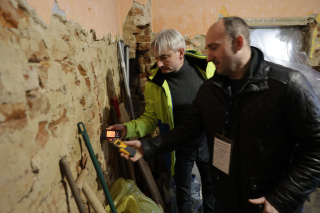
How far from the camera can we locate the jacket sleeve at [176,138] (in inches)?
46.3

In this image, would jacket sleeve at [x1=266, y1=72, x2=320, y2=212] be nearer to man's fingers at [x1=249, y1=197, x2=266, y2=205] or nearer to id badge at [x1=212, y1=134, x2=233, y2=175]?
man's fingers at [x1=249, y1=197, x2=266, y2=205]

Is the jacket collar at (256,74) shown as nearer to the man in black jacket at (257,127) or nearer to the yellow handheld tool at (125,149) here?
the man in black jacket at (257,127)

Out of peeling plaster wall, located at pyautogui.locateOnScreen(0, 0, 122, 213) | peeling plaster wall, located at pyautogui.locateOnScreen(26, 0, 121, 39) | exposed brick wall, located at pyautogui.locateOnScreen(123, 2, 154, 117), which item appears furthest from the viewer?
exposed brick wall, located at pyautogui.locateOnScreen(123, 2, 154, 117)

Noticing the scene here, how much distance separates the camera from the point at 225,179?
1.04 m

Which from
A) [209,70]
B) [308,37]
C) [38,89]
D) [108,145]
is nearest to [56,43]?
[38,89]

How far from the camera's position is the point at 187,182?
65.2 inches

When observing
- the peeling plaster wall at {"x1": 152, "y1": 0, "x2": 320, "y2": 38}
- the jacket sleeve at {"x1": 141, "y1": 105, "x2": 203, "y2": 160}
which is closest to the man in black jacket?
the jacket sleeve at {"x1": 141, "y1": 105, "x2": 203, "y2": 160}

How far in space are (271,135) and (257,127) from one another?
0.07 meters

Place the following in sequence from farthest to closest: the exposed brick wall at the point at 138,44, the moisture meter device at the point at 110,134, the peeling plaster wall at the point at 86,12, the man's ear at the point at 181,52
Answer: the exposed brick wall at the point at 138,44 < the man's ear at the point at 181,52 < the moisture meter device at the point at 110,134 < the peeling plaster wall at the point at 86,12

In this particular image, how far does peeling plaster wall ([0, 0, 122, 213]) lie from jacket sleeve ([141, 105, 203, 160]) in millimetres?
366

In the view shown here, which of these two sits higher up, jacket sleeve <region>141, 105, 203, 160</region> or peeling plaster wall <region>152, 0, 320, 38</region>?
peeling plaster wall <region>152, 0, 320, 38</region>

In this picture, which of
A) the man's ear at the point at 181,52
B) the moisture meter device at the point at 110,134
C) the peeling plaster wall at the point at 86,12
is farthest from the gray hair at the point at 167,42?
the moisture meter device at the point at 110,134

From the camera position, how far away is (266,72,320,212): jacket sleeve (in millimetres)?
789

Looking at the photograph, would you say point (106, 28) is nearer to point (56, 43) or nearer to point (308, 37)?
point (56, 43)
